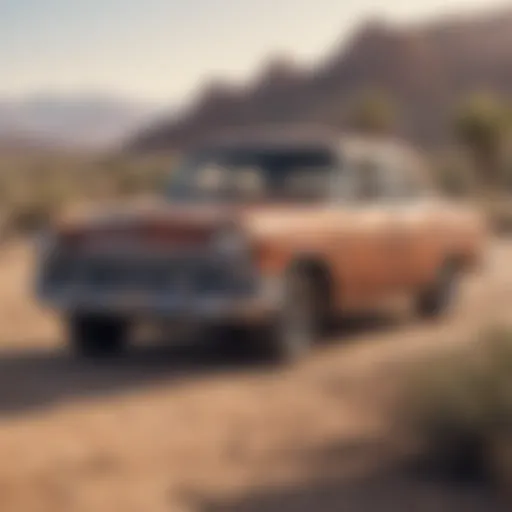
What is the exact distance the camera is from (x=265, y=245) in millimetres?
9289

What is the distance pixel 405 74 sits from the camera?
360 feet

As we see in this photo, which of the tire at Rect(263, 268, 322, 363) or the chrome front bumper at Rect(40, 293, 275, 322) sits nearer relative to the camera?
the chrome front bumper at Rect(40, 293, 275, 322)

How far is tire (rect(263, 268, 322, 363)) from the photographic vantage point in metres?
9.73

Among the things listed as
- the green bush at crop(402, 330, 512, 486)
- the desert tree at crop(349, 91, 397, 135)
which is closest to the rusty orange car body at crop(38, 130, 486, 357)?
the green bush at crop(402, 330, 512, 486)

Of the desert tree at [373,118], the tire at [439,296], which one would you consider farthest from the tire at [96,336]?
the desert tree at [373,118]

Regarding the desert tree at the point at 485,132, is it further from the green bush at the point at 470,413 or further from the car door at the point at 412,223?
the green bush at the point at 470,413

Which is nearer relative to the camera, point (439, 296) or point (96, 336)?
point (96, 336)

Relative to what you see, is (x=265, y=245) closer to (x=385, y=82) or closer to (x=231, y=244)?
(x=231, y=244)

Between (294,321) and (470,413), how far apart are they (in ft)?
10.3

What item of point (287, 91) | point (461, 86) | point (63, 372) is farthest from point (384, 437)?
point (287, 91)

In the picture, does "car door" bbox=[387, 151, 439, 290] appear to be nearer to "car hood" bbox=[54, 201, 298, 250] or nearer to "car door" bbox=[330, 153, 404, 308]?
"car door" bbox=[330, 153, 404, 308]

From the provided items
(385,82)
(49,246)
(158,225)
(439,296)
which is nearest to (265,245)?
(158,225)

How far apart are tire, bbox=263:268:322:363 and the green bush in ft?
7.83

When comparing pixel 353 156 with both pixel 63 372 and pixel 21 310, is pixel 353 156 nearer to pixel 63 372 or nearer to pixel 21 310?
pixel 63 372
